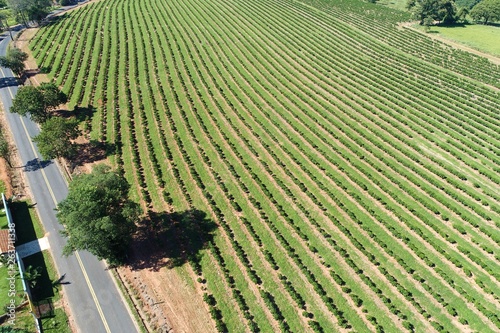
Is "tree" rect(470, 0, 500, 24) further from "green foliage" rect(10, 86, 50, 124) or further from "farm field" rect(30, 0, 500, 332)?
"green foliage" rect(10, 86, 50, 124)

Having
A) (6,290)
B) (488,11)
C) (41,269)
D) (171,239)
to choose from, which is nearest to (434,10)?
(488,11)

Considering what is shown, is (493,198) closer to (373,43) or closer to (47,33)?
(373,43)

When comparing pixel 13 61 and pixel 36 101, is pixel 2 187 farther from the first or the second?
pixel 13 61

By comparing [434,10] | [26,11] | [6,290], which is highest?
[434,10]

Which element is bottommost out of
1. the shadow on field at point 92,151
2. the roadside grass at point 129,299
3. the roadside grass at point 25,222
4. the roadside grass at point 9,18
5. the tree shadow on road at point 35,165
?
the roadside grass at point 129,299

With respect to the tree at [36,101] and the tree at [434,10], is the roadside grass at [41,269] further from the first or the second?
the tree at [434,10]

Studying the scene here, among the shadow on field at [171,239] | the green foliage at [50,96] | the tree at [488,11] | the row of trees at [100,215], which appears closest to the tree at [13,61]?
the green foliage at [50,96]

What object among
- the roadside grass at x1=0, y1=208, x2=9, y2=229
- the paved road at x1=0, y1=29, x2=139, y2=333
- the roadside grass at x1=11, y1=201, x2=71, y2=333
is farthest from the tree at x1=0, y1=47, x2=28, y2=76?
the roadside grass at x1=0, y1=208, x2=9, y2=229

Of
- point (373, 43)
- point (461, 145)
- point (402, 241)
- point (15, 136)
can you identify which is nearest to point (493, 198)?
point (461, 145)
